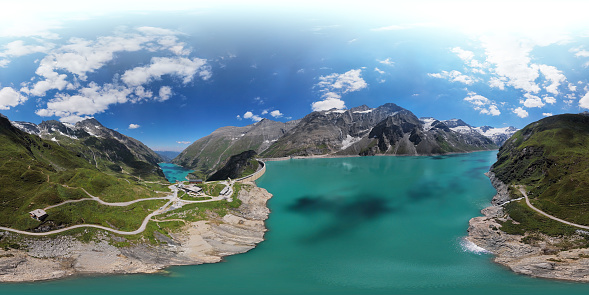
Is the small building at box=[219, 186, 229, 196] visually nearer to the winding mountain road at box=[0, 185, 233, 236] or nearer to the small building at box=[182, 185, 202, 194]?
the winding mountain road at box=[0, 185, 233, 236]

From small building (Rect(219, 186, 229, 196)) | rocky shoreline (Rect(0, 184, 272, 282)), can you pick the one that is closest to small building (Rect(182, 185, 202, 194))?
small building (Rect(219, 186, 229, 196))

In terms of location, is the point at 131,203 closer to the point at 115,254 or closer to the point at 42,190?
the point at 42,190

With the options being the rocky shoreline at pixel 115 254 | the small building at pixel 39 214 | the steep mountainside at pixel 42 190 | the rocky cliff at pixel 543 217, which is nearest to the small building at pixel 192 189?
the steep mountainside at pixel 42 190

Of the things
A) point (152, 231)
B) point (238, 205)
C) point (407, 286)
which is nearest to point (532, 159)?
point (407, 286)

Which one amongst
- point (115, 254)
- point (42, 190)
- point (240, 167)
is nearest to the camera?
point (115, 254)

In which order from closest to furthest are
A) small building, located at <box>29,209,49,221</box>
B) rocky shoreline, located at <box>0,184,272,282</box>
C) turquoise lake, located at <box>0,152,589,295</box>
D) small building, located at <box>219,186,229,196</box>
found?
1. turquoise lake, located at <box>0,152,589,295</box>
2. rocky shoreline, located at <box>0,184,272,282</box>
3. small building, located at <box>29,209,49,221</box>
4. small building, located at <box>219,186,229,196</box>

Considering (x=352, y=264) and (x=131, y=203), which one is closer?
(x=352, y=264)

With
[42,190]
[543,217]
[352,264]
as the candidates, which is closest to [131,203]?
[42,190]
